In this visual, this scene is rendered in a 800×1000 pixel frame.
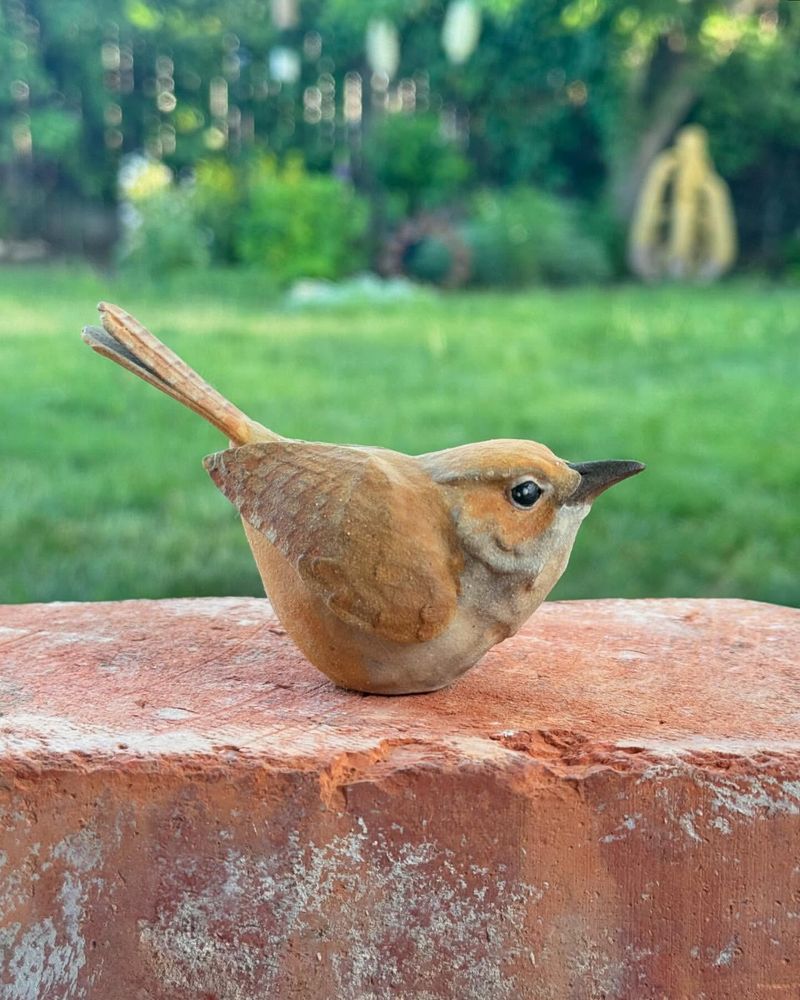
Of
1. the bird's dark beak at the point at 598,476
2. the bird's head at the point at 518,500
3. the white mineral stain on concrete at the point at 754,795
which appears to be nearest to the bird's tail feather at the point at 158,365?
the bird's head at the point at 518,500

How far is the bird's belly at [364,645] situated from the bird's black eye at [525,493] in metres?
0.12

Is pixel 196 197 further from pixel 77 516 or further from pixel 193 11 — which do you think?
pixel 77 516

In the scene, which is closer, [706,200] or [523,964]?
[523,964]

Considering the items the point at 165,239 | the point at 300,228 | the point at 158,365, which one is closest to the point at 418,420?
the point at 158,365

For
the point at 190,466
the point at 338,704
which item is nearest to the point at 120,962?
the point at 338,704

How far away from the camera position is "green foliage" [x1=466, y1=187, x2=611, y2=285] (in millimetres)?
6648

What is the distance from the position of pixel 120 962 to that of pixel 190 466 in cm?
195

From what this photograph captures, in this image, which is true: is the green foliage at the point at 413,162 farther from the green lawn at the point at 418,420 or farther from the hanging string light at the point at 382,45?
the green lawn at the point at 418,420

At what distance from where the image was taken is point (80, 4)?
7.09 m

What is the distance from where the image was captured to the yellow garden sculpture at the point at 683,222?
7.43 meters

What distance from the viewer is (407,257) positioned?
682cm

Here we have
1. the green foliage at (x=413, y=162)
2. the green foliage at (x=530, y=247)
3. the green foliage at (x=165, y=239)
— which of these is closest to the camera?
the green foliage at (x=165, y=239)

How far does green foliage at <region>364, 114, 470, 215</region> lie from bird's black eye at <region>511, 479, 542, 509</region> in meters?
6.70

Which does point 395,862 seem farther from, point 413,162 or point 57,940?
point 413,162
